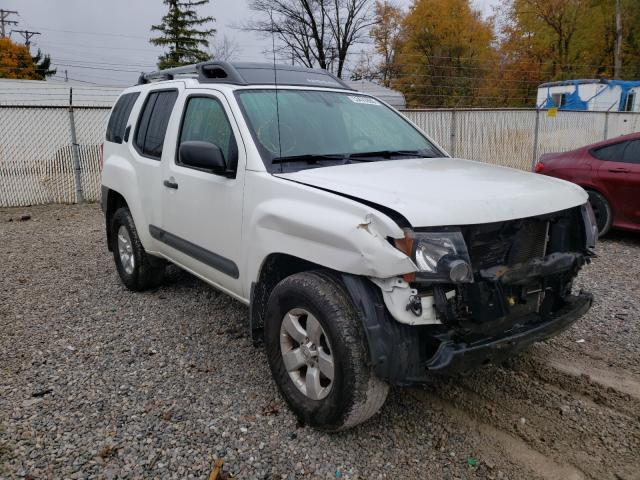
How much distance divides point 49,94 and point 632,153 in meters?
22.6

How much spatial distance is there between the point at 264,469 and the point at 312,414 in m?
0.38

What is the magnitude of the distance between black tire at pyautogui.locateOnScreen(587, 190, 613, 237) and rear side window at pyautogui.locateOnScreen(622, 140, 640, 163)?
571mm

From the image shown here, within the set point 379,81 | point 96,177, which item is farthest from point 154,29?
point 96,177

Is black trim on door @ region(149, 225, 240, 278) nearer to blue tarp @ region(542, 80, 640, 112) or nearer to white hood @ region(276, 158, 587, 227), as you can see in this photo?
white hood @ region(276, 158, 587, 227)

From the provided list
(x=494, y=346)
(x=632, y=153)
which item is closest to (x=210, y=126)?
(x=494, y=346)

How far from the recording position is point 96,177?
1123cm

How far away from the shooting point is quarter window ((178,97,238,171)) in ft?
Result: 11.6

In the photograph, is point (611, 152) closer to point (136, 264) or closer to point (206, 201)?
point (206, 201)

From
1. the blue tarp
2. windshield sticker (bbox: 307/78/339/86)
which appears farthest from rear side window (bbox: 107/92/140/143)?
the blue tarp

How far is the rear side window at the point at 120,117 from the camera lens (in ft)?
17.1

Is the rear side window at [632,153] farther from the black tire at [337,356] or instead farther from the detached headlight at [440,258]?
the black tire at [337,356]

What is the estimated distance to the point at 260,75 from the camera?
4.00m

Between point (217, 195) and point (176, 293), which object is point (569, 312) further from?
point (176, 293)

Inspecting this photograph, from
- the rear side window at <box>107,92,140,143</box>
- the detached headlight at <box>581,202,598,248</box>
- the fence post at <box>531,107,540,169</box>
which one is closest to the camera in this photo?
the detached headlight at <box>581,202,598,248</box>
